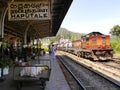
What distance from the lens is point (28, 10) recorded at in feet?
42.4

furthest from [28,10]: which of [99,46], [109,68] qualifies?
[99,46]

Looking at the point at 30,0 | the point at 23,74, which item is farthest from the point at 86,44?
the point at 23,74

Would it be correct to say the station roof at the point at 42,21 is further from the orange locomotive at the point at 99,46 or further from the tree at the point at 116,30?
the tree at the point at 116,30

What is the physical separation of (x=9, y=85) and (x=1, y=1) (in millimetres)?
3695

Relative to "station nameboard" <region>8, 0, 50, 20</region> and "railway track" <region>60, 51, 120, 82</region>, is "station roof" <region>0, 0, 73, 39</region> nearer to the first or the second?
"station nameboard" <region>8, 0, 50, 20</region>

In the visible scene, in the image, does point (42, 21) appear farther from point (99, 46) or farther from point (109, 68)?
point (99, 46)

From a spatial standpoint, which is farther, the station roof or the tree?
the tree

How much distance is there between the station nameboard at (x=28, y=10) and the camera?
42.0 feet

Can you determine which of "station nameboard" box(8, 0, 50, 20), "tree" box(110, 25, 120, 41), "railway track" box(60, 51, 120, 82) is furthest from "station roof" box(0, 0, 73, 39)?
"tree" box(110, 25, 120, 41)

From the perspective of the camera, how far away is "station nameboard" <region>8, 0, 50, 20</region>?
12.8 m

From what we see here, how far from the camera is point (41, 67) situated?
41.7ft

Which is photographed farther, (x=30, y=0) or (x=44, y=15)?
(x=30, y=0)

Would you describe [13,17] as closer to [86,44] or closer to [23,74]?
[23,74]

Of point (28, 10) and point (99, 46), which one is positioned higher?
point (28, 10)
